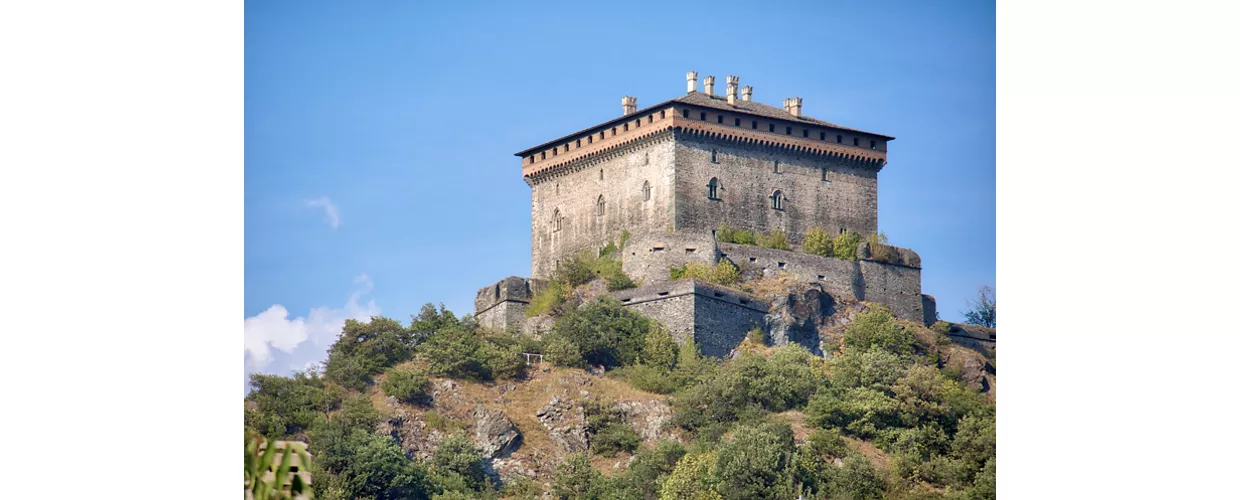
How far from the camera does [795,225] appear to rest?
47.1m

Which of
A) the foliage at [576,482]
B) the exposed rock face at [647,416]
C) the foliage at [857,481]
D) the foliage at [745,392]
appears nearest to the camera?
the foliage at [857,481]

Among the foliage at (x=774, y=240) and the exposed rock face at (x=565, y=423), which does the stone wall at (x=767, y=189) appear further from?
the exposed rock face at (x=565, y=423)

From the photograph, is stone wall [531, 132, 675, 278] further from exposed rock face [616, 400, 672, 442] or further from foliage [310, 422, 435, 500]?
foliage [310, 422, 435, 500]

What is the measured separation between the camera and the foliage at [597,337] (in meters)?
41.7

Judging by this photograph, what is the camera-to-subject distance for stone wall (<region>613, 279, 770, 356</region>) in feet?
138

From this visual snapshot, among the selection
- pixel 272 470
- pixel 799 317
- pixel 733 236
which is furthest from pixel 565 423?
pixel 272 470

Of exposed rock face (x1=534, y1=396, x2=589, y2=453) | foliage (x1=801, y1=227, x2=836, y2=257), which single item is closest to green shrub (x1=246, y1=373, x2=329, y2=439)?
exposed rock face (x1=534, y1=396, x2=589, y2=453)

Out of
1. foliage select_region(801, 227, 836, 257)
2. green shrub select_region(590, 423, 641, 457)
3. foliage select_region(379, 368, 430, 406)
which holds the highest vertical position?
foliage select_region(801, 227, 836, 257)

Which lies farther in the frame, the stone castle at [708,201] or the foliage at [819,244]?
the foliage at [819,244]

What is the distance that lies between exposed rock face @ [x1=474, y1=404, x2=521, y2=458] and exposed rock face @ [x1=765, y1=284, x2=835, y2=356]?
291 inches

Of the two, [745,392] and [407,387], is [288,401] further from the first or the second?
[745,392]

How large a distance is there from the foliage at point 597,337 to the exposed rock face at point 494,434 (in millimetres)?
2743

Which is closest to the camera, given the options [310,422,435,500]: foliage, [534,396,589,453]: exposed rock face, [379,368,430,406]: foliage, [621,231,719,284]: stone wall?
[310,422,435,500]: foliage

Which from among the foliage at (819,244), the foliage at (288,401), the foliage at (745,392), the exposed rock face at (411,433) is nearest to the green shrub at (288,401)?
the foliage at (288,401)
